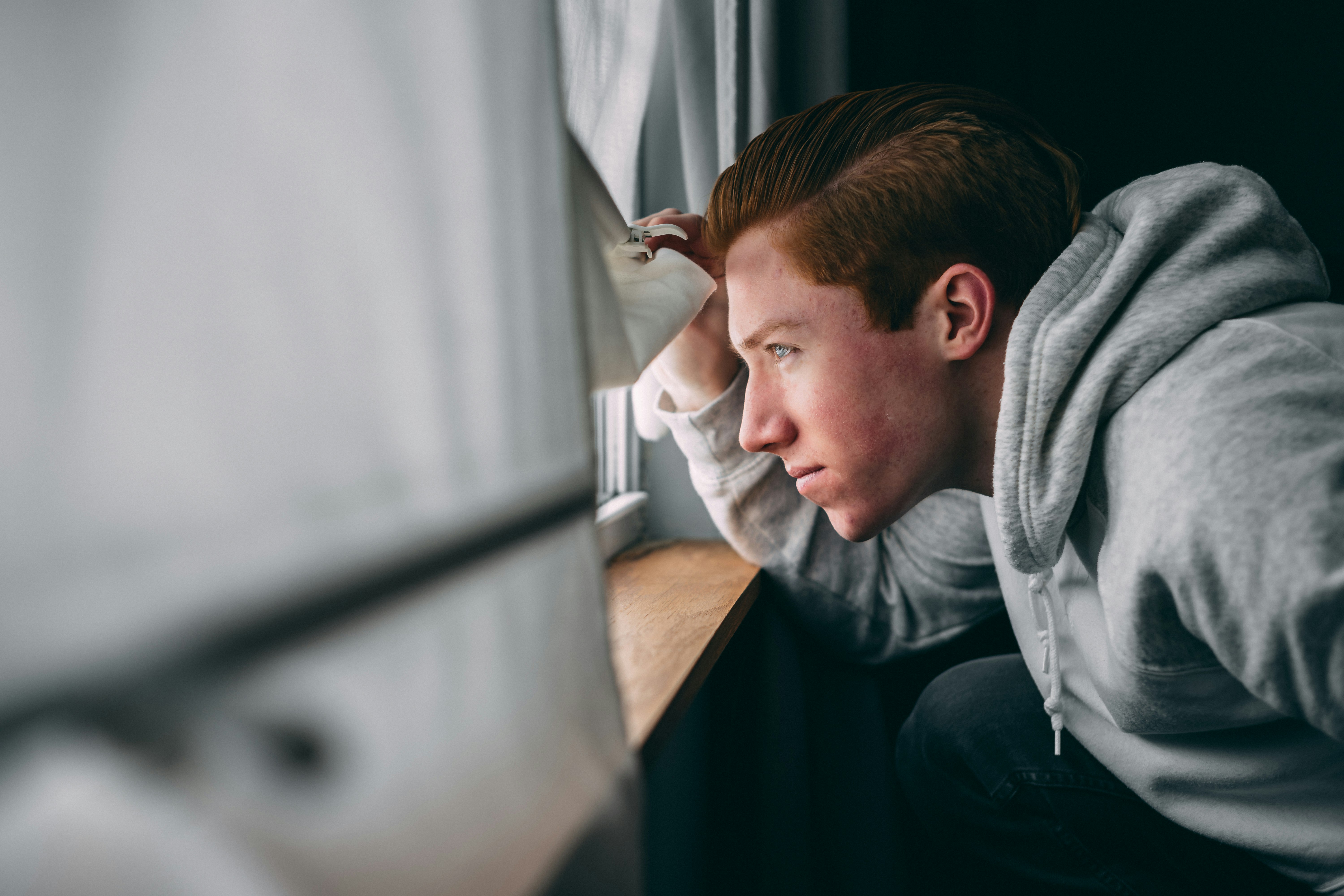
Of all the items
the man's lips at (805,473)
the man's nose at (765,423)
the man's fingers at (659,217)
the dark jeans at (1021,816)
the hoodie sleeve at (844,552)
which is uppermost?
the man's fingers at (659,217)

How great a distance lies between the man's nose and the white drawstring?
11.9 inches

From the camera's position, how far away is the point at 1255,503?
0.40m

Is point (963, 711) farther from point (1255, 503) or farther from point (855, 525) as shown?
point (1255, 503)

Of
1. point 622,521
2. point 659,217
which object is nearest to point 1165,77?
point 659,217

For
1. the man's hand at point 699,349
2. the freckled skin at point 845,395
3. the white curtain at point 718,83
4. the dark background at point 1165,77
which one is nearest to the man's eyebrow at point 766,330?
the freckled skin at point 845,395

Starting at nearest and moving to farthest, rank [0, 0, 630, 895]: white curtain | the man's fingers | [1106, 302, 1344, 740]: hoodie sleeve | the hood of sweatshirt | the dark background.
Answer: [0, 0, 630, 895]: white curtain
[1106, 302, 1344, 740]: hoodie sleeve
the hood of sweatshirt
the man's fingers
the dark background

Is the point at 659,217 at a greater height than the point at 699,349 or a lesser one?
greater

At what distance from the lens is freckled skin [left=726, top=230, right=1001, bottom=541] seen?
686 mm

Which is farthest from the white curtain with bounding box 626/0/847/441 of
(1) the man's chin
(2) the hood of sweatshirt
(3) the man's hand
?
(2) the hood of sweatshirt

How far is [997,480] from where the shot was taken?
586 millimetres

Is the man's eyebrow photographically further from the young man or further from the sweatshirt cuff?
the sweatshirt cuff

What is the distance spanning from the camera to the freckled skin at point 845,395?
0.69 metres

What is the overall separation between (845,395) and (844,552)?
374 millimetres

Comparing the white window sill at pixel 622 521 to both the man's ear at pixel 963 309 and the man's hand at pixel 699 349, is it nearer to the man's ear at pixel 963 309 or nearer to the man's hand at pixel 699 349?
the man's hand at pixel 699 349
